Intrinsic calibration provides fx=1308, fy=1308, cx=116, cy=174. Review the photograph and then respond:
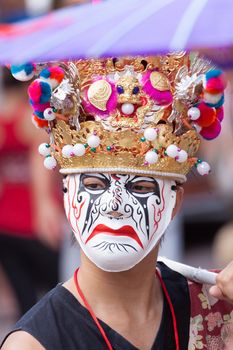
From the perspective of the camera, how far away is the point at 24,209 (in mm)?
8484

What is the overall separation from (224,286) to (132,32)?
3.07 feet

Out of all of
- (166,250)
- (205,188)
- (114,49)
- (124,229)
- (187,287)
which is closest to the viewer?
(114,49)

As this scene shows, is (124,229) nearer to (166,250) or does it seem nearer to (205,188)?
(166,250)

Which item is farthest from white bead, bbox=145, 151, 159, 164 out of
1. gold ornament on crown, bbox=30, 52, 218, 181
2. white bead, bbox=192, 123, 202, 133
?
white bead, bbox=192, 123, 202, 133

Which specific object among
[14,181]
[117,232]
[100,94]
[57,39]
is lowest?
[14,181]

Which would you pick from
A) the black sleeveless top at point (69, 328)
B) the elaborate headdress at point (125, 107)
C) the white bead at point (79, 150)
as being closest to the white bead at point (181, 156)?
the elaborate headdress at point (125, 107)

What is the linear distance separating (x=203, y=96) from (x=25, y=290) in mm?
3978

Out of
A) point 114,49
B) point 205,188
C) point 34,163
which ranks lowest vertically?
point 205,188

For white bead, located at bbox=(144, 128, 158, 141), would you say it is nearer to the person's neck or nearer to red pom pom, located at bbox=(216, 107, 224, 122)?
red pom pom, located at bbox=(216, 107, 224, 122)

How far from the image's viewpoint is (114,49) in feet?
12.7

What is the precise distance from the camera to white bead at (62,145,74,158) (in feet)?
14.6

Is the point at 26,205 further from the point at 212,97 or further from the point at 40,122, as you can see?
the point at 212,97

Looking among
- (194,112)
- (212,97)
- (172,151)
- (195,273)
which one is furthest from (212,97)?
(195,273)

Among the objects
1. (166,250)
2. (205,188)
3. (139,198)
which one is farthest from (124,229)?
(205,188)
